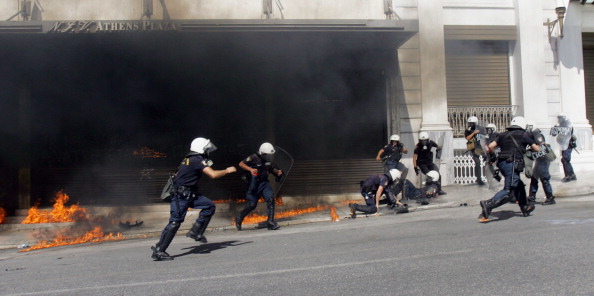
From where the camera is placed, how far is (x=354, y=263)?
189 inches

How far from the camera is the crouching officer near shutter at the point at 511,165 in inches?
261

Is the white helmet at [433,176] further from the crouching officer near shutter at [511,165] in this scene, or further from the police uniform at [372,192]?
the crouching officer near shutter at [511,165]

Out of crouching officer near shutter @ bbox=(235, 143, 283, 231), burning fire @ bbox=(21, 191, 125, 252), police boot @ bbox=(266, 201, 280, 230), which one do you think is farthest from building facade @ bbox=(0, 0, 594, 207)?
police boot @ bbox=(266, 201, 280, 230)

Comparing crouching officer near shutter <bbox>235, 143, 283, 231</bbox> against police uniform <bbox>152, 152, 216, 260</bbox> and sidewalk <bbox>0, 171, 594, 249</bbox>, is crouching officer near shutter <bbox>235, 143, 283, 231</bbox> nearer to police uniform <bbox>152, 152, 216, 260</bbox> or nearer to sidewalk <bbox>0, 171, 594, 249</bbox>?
sidewalk <bbox>0, 171, 594, 249</bbox>

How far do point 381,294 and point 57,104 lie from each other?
976cm

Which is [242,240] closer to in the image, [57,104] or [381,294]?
[381,294]

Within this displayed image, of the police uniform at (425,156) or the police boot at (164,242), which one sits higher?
the police uniform at (425,156)

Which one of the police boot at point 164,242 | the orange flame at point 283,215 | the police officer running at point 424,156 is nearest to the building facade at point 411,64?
the orange flame at point 283,215

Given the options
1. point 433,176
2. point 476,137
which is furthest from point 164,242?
point 476,137

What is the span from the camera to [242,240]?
6.97 metres

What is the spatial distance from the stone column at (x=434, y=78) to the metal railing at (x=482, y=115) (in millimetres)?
530

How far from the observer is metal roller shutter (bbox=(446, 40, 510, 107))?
1208 centimetres

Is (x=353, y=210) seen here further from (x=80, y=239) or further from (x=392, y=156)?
(x=80, y=239)

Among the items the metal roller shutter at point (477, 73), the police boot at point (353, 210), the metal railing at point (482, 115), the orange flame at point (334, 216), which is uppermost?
the metal roller shutter at point (477, 73)
